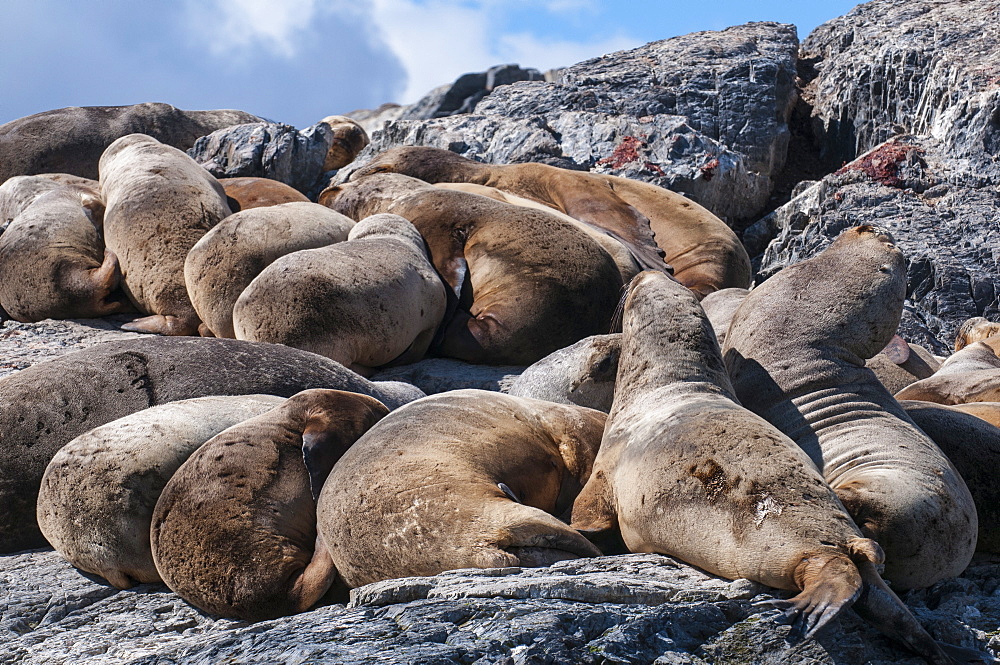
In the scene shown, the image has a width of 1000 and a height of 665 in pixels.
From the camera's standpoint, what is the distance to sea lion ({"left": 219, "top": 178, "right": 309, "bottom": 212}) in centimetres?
840

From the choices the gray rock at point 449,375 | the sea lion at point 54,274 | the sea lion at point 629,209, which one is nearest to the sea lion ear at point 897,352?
the sea lion at point 629,209

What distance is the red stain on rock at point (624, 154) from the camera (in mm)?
10523

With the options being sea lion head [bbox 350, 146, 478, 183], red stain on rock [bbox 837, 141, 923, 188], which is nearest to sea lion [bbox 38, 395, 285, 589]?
sea lion head [bbox 350, 146, 478, 183]

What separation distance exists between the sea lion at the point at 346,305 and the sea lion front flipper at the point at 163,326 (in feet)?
3.61

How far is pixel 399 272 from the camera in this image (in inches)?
242

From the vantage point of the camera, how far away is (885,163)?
396 inches

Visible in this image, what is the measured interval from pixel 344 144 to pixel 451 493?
9.62m

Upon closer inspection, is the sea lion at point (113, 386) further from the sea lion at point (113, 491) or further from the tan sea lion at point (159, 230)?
the tan sea lion at point (159, 230)

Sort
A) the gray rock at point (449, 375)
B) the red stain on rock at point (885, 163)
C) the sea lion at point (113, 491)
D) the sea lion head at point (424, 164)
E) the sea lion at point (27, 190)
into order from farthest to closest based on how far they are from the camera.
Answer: the red stain on rock at point (885, 163) < the sea lion head at point (424, 164) < the sea lion at point (27, 190) < the gray rock at point (449, 375) < the sea lion at point (113, 491)

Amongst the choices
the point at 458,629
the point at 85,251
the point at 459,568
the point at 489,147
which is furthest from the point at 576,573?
the point at 489,147

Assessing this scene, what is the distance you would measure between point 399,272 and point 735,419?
321 centimetres

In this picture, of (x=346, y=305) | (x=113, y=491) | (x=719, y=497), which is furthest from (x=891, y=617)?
(x=346, y=305)

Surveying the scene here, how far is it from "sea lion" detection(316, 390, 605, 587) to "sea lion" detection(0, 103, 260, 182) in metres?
8.64

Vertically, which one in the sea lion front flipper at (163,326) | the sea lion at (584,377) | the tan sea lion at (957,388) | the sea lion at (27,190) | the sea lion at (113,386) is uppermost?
the sea lion at (27,190)
